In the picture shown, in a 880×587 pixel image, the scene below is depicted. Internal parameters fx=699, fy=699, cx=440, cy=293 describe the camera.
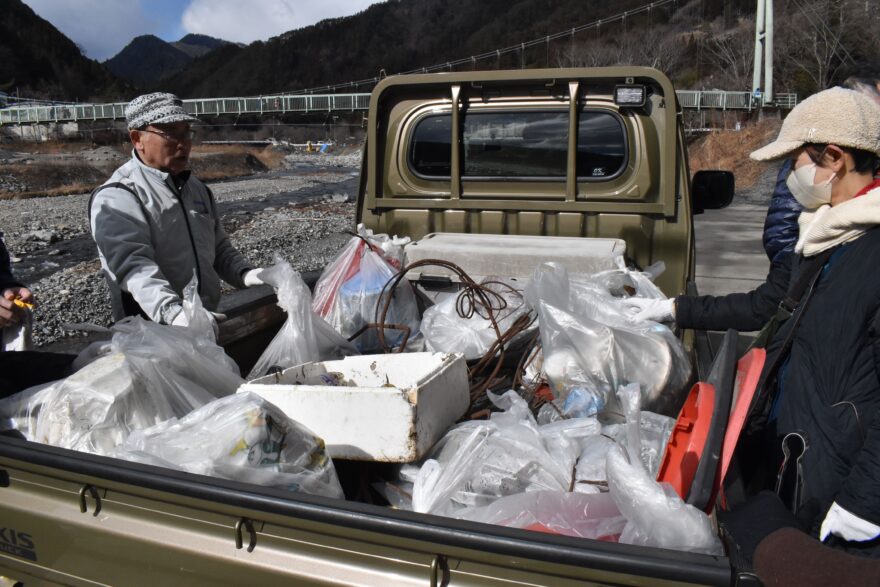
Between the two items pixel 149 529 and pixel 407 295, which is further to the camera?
pixel 407 295

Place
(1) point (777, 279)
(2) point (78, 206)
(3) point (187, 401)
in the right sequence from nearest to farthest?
1. (3) point (187, 401)
2. (1) point (777, 279)
3. (2) point (78, 206)

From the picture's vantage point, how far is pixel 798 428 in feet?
5.58

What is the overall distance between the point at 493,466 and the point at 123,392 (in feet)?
3.15

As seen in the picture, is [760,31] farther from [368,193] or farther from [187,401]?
[187,401]

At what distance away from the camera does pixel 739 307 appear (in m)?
2.40

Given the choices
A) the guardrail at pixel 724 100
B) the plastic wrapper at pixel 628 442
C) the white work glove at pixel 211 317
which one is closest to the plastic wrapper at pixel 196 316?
the white work glove at pixel 211 317

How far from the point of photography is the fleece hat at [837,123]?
1.71m

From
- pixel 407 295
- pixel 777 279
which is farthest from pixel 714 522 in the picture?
pixel 407 295

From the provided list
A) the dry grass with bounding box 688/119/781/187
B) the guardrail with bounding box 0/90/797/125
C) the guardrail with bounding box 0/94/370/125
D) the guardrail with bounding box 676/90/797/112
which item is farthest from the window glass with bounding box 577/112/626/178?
the guardrail with bounding box 0/94/370/125

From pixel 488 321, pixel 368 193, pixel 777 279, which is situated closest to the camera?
pixel 777 279

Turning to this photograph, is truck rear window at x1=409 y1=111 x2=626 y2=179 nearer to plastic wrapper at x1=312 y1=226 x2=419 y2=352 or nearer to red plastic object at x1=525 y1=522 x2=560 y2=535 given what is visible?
plastic wrapper at x1=312 y1=226 x2=419 y2=352

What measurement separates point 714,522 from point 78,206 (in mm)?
24667

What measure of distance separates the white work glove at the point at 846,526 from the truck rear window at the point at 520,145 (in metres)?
2.23

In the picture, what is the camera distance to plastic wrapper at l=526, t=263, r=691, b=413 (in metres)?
2.31
